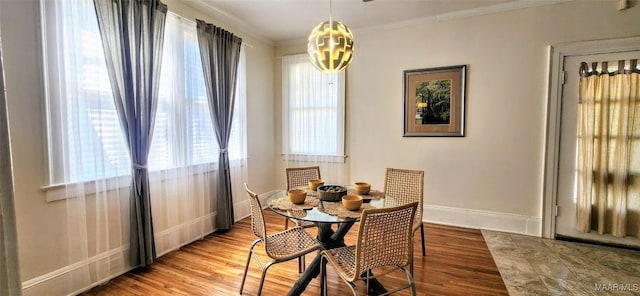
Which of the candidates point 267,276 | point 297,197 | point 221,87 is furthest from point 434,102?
point 267,276

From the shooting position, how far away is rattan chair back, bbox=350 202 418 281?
1554mm

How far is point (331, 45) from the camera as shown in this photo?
204cm

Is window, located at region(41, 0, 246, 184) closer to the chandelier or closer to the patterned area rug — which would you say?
the chandelier

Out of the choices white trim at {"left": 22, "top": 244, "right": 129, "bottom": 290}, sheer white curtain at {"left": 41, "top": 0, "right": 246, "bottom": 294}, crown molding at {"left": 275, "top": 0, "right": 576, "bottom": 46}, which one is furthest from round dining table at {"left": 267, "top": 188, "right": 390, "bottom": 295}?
crown molding at {"left": 275, "top": 0, "right": 576, "bottom": 46}

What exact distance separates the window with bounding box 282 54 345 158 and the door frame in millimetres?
2412

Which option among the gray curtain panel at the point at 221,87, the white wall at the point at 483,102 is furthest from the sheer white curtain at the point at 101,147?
the white wall at the point at 483,102

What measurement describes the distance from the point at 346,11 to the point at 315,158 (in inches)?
81.2

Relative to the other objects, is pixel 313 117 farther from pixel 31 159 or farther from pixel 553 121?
pixel 31 159

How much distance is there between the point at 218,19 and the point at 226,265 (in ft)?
9.11

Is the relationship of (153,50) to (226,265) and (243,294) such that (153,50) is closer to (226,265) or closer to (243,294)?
(226,265)

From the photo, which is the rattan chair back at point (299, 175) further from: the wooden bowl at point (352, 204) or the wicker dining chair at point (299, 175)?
the wooden bowl at point (352, 204)

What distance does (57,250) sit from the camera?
210 cm

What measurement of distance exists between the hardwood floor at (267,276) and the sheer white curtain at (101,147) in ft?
0.79

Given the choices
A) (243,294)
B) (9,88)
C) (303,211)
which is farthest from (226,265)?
(9,88)
